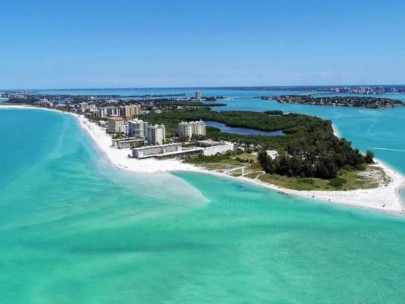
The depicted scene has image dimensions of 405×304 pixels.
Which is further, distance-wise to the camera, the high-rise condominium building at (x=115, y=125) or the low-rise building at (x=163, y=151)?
the high-rise condominium building at (x=115, y=125)

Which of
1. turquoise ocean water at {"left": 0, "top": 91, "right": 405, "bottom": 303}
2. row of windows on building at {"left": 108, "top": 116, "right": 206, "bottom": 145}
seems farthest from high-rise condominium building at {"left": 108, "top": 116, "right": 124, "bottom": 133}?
turquoise ocean water at {"left": 0, "top": 91, "right": 405, "bottom": 303}

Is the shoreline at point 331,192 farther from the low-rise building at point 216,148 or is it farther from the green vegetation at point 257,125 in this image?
the green vegetation at point 257,125

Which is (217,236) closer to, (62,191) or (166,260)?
(166,260)

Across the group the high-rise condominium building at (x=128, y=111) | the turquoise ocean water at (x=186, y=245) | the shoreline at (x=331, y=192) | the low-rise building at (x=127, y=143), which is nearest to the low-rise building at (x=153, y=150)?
the shoreline at (x=331, y=192)

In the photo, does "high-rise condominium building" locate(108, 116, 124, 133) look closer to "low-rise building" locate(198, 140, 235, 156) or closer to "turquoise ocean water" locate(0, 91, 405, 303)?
"low-rise building" locate(198, 140, 235, 156)

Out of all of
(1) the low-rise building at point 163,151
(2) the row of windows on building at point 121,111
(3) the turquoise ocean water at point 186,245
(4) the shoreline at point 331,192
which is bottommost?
(3) the turquoise ocean water at point 186,245

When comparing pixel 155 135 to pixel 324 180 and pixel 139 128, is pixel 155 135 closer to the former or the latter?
pixel 139 128

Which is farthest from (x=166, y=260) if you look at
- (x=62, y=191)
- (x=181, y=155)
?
(x=181, y=155)
